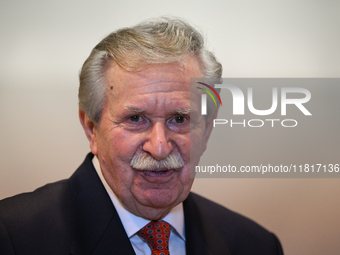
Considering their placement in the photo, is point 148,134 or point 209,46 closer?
point 148,134

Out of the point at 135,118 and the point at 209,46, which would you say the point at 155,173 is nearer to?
the point at 135,118

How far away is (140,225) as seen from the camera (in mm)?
1526

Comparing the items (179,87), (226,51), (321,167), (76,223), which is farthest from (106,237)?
(321,167)

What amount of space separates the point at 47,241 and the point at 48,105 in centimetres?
106

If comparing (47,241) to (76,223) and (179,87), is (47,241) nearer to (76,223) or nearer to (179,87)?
(76,223)

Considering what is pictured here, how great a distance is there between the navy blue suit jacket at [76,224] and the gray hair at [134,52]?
12.6 inches

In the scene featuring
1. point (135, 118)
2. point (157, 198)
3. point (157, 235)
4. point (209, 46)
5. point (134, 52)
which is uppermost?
point (209, 46)

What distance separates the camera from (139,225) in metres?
1.53

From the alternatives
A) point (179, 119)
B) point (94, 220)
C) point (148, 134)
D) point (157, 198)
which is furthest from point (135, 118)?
point (94, 220)

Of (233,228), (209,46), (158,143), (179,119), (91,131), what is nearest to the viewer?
(158,143)

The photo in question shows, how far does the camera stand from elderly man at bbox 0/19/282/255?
1.41 m

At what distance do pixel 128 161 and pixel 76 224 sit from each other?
1.15ft

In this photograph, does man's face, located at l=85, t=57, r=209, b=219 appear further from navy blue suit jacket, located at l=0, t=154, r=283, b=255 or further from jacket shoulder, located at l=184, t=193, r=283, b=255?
A: jacket shoulder, located at l=184, t=193, r=283, b=255

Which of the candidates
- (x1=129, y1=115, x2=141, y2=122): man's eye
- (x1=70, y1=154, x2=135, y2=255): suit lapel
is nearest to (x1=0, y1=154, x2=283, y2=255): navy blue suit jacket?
(x1=70, y1=154, x2=135, y2=255): suit lapel
